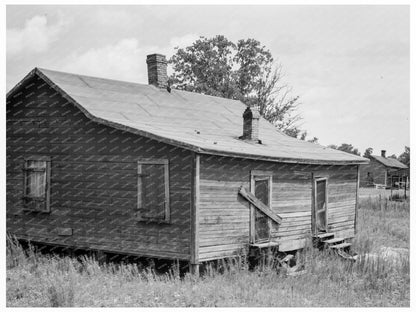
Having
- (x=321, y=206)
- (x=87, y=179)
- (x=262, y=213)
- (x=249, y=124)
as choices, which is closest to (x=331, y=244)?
(x=321, y=206)

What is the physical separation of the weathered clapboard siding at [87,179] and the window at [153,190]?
158mm

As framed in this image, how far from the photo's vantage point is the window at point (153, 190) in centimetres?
1357

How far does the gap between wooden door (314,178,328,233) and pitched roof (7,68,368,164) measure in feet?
2.98

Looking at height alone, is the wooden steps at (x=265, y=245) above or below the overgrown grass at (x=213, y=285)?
above

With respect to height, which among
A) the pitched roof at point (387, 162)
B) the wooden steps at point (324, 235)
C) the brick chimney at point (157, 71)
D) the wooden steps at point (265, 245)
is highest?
the brick chimney at point (157, 71)

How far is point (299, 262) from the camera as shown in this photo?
15172 mm

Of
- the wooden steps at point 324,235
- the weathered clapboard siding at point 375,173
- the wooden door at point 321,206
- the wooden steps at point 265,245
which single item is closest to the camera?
the wooden steps at point 265,245

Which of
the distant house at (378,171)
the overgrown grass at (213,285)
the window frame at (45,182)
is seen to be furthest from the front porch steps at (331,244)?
the distant house at (378,171)

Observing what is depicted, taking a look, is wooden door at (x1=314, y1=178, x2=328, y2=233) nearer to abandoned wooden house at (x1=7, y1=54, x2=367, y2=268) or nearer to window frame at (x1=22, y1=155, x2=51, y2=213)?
abandoned wooden house at (x1=7, y1=54, x2=367, y2=268)

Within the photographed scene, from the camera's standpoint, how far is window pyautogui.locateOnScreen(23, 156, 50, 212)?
632 inches

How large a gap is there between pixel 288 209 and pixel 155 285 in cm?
650

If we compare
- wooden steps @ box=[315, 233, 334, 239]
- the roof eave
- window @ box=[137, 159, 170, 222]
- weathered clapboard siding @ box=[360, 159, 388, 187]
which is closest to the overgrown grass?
wooden steps @ box=[315, 233, 334, 239]

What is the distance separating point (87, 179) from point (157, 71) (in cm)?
634

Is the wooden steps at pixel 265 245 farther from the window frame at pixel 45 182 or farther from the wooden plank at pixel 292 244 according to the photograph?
the window frame at pixel 45 182
